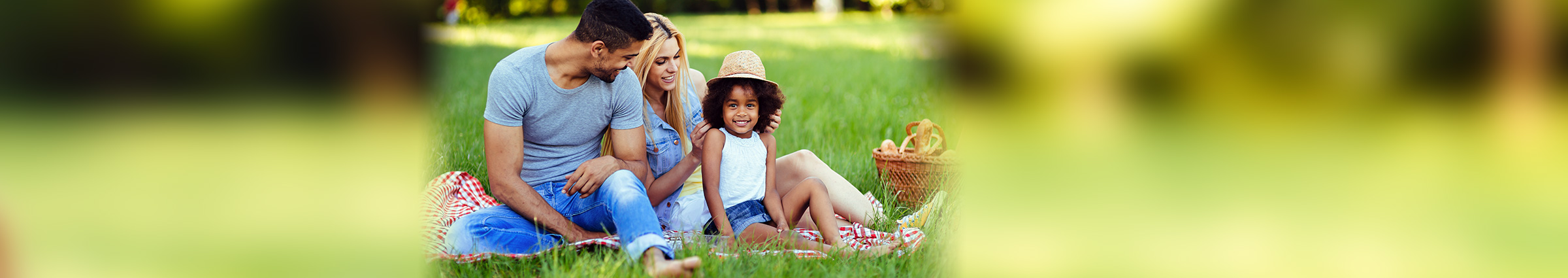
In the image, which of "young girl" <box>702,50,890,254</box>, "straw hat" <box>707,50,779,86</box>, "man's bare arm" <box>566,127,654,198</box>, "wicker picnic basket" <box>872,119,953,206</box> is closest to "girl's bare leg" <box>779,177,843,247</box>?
"young girl" <box>702,50,890,254</box>

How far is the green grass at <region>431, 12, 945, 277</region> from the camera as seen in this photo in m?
2.37

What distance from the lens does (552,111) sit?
112 inches

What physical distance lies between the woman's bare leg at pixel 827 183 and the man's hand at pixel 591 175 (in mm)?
821

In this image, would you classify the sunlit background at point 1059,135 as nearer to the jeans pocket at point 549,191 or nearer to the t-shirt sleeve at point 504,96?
the t-shirt sleeve at point 504,96

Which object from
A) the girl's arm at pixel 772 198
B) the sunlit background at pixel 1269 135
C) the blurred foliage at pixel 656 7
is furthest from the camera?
the blurred foliage at pixel 656 7

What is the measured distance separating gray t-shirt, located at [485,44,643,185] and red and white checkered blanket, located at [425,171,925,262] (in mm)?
335

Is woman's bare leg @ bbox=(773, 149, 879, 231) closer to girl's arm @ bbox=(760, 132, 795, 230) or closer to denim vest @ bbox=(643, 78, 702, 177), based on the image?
girl's arm @ bbox=(760, 132, 795, 230)

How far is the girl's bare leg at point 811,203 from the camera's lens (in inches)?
119

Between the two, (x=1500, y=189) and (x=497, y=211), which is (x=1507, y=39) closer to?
(x=1500, y=189)

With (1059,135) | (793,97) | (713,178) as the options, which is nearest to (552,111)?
(713,178)

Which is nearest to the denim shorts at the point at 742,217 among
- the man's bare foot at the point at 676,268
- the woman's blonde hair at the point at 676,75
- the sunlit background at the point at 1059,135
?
the woman's blonde hair at the point at 676,75

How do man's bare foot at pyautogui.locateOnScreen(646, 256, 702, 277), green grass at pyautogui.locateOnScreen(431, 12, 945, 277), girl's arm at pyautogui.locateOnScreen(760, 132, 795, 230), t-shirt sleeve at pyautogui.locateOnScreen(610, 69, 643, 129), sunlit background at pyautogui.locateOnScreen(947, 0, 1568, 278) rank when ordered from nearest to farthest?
1. sunlit background at pyautogui.locateOnScreen(947, 0, 1568, 278)
2. man's bare foot at pyautogui.locateOnScreen(646, 256, 702, 277)
3. green grass at pyautogui.locateOnScreen(431, 12, 945, 277)
4. t-shirt sleeve at pyautogui.locateOnScreen(610, 69, 643, 129)
5. girl's arm at pyautogui.locateOnScreen(760, 132, 795, 230)

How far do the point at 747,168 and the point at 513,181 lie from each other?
0.80 m

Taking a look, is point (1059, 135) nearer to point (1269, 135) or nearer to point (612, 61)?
point (1269, 135)
